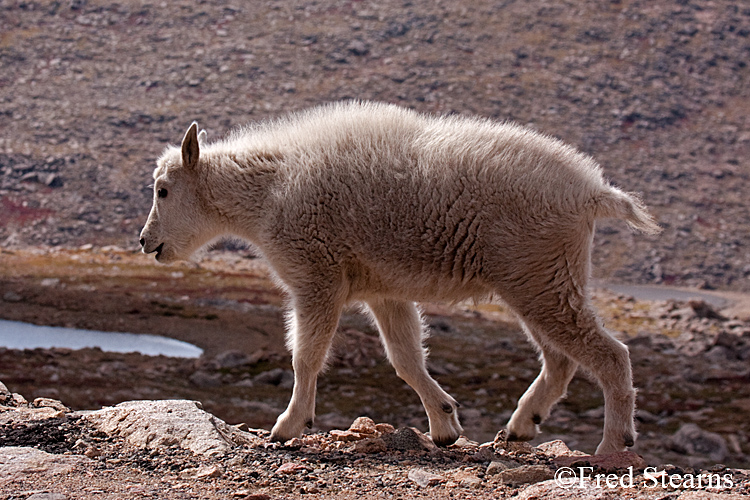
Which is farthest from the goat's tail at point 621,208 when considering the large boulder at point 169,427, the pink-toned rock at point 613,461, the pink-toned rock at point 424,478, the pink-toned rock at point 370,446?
the large boulder at point 169,427

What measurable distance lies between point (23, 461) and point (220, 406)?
9.74 metres

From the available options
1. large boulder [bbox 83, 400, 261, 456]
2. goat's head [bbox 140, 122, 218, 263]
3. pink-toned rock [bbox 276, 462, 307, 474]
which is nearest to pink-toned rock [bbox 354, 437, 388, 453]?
pink-toned rock [bbox 276, 462, 307, 474]

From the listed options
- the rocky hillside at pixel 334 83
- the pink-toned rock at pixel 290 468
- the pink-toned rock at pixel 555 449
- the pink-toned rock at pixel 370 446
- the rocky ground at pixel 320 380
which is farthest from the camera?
the rocky hillside at pixel 334 83

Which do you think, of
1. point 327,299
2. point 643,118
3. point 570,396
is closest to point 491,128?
point 327,299

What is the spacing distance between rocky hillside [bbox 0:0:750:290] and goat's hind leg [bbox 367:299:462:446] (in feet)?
82.2

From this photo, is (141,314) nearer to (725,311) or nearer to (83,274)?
(83,274)

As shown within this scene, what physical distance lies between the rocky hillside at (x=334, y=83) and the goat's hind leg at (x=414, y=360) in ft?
82.2

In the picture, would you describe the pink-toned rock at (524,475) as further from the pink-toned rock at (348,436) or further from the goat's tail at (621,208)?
the goat's tail at (621,208)

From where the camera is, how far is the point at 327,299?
7.14 m

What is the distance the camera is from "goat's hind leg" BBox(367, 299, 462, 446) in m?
7.59

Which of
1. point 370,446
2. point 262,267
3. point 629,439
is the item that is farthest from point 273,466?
point 262,267

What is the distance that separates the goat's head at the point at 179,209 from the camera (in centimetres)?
795

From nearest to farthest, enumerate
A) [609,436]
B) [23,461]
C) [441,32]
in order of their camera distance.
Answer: [23,461], [609,436], [441,32]

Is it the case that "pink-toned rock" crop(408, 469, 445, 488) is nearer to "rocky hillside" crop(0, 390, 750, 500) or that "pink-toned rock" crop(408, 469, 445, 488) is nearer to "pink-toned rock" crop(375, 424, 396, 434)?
"rocky hillside" crop(0, 390, 750, 500)
